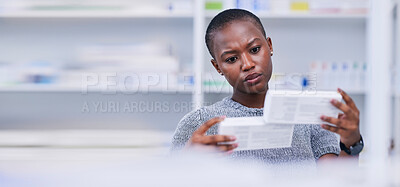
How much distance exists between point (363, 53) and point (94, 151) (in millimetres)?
1767

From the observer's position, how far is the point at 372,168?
0.93ft

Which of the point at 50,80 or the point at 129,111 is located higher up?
the point at 50,80

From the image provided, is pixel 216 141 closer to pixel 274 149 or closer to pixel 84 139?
pixel 274 149

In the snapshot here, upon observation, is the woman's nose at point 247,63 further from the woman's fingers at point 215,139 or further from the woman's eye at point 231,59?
the woman's fingers at point 215,139

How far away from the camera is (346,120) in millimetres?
705

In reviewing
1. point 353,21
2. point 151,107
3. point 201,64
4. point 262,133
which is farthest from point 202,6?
point 262,133

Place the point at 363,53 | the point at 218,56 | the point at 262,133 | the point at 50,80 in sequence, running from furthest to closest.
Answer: the point at 363,53, the point at 50,80, the point at 218,56, the point at 262,133

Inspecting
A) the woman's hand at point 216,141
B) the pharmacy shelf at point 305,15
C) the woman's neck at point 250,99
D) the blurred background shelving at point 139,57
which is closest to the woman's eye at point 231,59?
the woman's neck at point 250,99

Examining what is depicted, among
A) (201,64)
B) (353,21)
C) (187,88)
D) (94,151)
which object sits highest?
(353,21)

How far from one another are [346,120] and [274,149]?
241 millimetres

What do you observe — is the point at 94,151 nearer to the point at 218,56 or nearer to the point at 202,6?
the point at 202,6

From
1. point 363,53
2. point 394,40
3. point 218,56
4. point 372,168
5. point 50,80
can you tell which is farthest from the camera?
point 363,53
